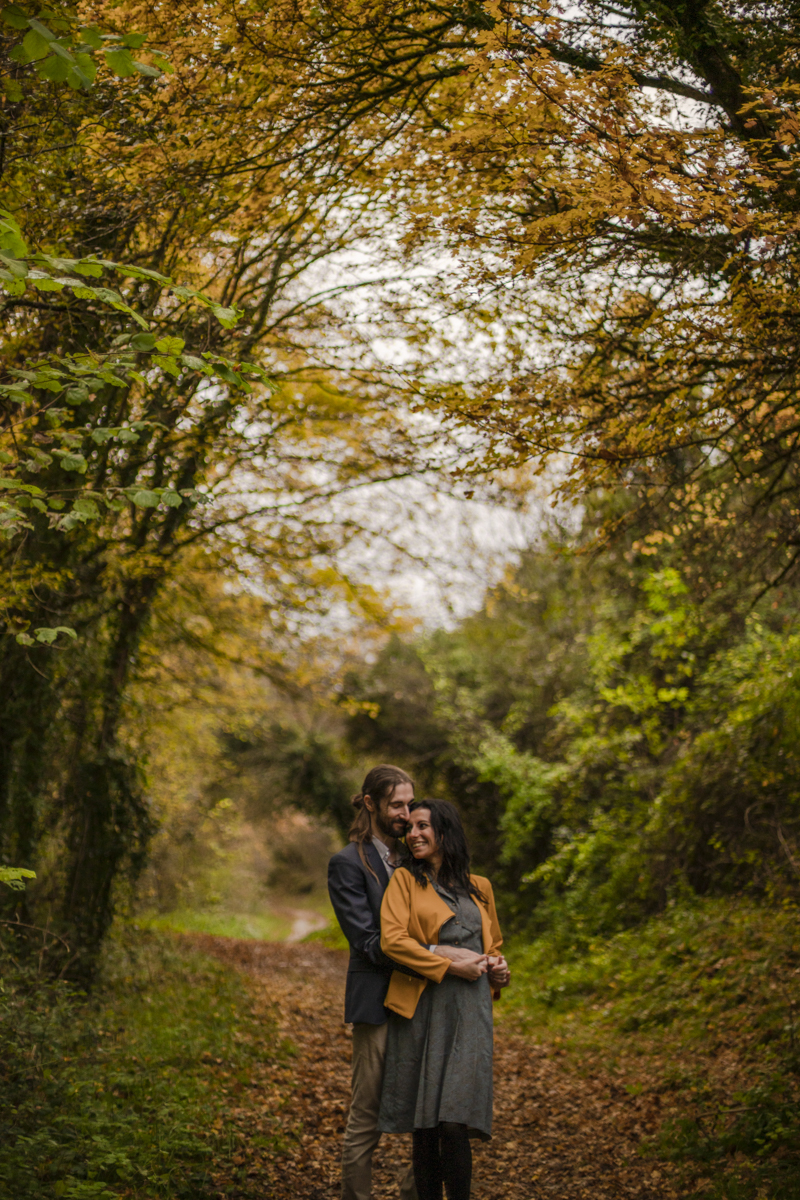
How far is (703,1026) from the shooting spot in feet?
20.1

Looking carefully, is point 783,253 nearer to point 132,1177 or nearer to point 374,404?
point 374,404

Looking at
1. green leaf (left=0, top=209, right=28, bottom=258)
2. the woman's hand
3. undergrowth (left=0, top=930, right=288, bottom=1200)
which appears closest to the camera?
green leaf (left=0, top=209, right=28, bottom=258)

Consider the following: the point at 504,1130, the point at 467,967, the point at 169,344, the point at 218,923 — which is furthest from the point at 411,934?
the point at 218,923

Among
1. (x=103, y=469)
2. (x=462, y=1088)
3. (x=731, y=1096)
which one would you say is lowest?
(x=731, y=1096)

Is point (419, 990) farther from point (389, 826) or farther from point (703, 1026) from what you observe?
point (703, 1026)

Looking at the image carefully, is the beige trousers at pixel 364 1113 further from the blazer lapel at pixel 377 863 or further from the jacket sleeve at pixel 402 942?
the blazer lapel at pixel 377 863

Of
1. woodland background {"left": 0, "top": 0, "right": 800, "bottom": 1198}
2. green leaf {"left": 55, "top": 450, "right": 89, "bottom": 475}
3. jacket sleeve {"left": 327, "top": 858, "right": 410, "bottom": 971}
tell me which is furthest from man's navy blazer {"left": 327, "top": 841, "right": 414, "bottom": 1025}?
green leaf {"left": 55, "top": 450, "right": 89, "bottom": 475}

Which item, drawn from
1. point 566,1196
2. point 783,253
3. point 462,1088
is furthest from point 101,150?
point 566,1196

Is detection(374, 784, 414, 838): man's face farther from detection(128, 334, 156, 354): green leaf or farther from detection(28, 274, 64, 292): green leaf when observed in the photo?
detection(28, 274, 64, 292): green leaf

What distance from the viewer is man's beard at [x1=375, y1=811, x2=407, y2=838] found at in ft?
12.1

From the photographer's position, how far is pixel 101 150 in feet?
14.5

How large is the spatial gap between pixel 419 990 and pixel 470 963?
238mm

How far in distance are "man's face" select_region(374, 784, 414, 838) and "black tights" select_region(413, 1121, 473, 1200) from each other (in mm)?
1130

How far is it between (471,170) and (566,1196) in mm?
5225
